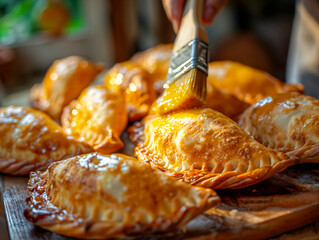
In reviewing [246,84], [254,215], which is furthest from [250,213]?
[246,84]

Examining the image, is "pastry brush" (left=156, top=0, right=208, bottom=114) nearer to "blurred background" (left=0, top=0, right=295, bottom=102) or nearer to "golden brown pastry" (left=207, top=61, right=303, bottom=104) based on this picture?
"golden brown pastry" (left=207, top=61, right=303, bottom=104)

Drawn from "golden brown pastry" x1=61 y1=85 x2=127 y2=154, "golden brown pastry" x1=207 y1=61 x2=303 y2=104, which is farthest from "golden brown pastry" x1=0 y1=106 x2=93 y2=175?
"golden brown pastry" x1=207 y1=61 x2=303 y2=104

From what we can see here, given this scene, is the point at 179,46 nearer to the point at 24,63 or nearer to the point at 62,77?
the point at 62,77

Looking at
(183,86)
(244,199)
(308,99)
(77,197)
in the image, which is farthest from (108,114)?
(308,99)

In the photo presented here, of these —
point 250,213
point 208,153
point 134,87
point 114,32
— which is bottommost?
point 250,213

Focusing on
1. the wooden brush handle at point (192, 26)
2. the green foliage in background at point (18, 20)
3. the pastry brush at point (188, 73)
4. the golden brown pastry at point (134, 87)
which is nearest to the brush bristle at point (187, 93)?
the pastry brush at point (188, 73)

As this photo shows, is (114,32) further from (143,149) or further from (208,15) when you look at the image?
(143,149)
